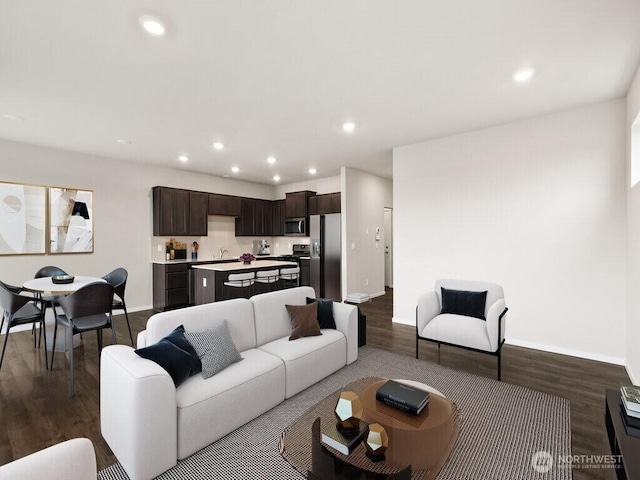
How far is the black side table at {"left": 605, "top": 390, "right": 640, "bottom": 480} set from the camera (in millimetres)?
1320

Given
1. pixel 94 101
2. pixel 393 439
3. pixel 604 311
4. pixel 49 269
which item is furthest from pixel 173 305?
pixel 604 311

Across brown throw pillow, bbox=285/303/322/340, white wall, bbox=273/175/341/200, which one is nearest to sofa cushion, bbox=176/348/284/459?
brown throw pillow, bbox=285/303/322/340

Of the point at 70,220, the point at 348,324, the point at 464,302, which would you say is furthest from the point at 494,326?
the point at 70,220

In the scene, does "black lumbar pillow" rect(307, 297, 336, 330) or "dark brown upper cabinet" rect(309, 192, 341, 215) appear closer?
"black lumbar pillow" rect(307, 297, 336, 330)

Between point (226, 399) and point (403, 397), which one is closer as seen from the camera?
point (403, 397)

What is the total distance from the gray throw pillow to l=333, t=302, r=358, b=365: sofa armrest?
3.87 feet

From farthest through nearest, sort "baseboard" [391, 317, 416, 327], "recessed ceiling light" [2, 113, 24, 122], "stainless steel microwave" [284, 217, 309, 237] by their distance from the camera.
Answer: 1. "stainless steel microwave" [284, 217, 309, 237]
2. "baseboard" [391, 317, 416, 327]
3. "recessed ceiling light" [2, 113, 24, 122]

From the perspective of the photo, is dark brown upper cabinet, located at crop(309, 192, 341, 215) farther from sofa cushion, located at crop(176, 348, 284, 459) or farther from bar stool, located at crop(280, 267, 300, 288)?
sofa cushion, located at crop(176, 348, 284, 459)

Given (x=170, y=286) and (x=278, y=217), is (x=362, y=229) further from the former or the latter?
(x=170, y=286)

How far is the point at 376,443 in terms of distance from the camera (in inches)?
62.0

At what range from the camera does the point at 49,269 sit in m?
4.58

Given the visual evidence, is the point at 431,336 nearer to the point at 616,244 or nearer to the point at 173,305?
the point at 616,244

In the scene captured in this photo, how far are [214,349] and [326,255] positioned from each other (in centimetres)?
475

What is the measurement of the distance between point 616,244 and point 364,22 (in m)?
3.60
